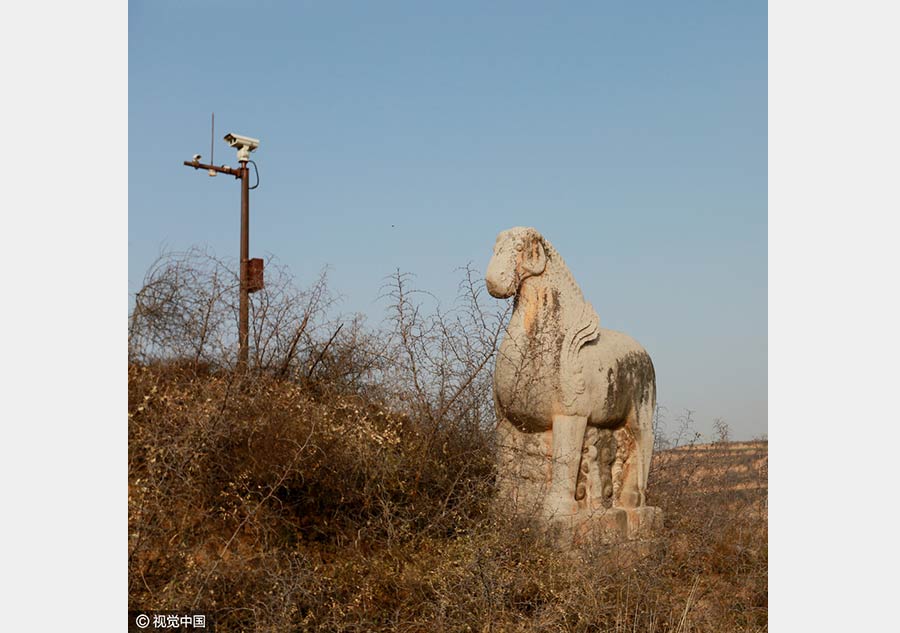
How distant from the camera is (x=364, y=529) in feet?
18.0

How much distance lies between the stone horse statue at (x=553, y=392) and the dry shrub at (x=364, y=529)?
8.2 inches

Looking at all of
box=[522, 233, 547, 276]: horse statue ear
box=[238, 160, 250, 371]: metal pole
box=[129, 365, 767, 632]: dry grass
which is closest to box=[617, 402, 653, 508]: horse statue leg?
box=[129, 365, 767, 632]: dry grass

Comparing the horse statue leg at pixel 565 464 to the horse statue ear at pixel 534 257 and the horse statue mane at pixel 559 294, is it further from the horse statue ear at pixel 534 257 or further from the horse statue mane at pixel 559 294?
the horse statue ear at pixel 534 257

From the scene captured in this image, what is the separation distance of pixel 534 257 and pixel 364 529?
2.11 m

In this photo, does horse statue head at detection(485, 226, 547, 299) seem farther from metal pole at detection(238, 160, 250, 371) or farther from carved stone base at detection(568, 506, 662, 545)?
metal pole at detection(238, 160, 250, 371)

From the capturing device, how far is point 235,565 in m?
5.07

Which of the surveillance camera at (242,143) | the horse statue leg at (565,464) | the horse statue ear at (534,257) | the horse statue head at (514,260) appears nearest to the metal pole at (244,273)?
the surveillance camera at (242,143)

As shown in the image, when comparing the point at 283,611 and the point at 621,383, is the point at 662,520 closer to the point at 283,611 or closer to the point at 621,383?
the point at 621,383

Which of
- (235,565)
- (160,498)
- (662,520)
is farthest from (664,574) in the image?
(160,498)

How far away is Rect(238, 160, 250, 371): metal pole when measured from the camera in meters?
6.97

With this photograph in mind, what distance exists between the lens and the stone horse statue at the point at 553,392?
6.12 meters

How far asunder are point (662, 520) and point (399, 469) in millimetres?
2163
